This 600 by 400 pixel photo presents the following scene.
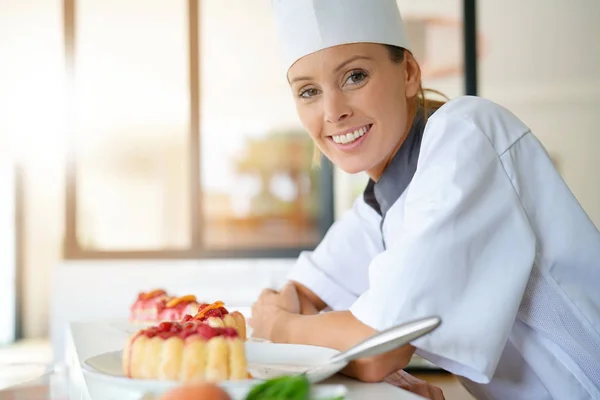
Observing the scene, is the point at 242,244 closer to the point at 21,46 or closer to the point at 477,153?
the point at 21,46

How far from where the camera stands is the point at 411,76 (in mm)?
1441

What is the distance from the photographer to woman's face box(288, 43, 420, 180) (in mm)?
1310

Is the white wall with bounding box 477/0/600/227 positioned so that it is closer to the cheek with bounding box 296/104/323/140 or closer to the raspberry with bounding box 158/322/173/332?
the cheek with bounding box 296/104/323/140

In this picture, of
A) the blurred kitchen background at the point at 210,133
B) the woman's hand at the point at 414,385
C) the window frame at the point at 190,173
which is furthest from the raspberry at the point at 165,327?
the window frame at the point at 190,173

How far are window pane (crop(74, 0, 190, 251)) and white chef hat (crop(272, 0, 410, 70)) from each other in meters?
3.19

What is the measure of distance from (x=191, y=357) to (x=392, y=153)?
0.76m

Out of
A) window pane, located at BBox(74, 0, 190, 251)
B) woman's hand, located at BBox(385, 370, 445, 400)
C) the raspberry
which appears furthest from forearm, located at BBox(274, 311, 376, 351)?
window pane, located at BBox(74, 0, 190, 251)

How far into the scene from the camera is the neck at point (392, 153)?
1.38 metres

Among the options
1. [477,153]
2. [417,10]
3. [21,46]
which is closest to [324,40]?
[477,153]

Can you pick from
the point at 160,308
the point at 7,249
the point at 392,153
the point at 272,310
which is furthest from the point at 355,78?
the point at 7,249

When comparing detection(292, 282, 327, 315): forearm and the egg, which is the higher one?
the egg

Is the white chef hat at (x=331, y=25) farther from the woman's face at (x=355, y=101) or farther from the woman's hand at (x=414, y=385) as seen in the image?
the woman's hand at (x=414, y=385)

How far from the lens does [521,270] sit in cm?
98

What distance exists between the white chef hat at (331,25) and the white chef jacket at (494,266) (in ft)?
1.01
